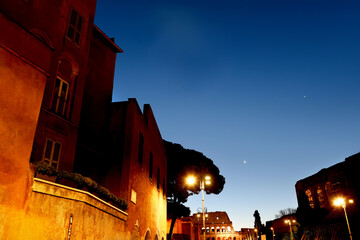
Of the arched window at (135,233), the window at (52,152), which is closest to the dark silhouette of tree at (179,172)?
the arched window at (135,233)

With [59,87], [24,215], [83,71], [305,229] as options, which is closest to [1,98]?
[24,215]

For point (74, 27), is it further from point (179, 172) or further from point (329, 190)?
point (329, 190)

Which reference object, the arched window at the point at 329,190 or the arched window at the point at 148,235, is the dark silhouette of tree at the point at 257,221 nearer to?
the arched window at the point at 329,190

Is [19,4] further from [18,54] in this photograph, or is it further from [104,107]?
[104,107]

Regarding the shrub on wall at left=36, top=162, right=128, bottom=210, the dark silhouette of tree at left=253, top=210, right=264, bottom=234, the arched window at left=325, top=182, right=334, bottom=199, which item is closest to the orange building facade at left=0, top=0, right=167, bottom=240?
the shrub on wall at left=36, top=162, right=128, bottom=210

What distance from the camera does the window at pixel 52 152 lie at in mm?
11234

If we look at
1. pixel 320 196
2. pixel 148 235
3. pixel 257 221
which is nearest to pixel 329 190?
pixel 320 196

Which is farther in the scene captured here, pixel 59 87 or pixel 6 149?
pixel 59 87

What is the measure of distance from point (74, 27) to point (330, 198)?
41.4 meters

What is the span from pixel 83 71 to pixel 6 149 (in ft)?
22.8

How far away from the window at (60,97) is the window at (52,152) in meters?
1.32

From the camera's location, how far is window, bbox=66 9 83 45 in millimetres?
13731

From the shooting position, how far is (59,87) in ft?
41.5

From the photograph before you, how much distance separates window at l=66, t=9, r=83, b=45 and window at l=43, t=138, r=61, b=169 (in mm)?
5089
